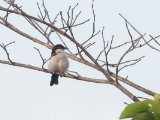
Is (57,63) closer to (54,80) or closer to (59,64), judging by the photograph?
(59,64)

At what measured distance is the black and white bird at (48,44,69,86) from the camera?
8.03 m

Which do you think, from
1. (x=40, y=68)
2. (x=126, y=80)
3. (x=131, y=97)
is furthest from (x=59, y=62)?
(x=131, y=97)

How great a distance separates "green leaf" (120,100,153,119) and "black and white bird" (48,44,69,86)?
680 centimetres

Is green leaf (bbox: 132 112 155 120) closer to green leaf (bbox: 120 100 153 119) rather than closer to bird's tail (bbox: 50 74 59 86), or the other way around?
green leaf (bbox: 120 100 153 119)

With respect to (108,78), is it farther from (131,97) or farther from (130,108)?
(130,108)

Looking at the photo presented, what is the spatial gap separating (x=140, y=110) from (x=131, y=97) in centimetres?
155

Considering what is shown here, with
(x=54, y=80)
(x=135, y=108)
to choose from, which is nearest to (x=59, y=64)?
(x=54, y=80)

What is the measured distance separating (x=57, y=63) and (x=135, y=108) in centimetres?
696

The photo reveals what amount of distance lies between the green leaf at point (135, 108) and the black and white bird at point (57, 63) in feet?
22.3

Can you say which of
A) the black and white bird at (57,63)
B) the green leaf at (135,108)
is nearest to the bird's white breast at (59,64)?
the black and white bird at (57,63)

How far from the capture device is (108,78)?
10.4 feet

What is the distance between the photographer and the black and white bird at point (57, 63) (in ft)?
26.3

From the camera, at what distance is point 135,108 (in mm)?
1145

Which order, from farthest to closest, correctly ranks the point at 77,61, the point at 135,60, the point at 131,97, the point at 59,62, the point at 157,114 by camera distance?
the point at 59,62 < the point at 77,61 < the point at 135,60 < the point at 131,97 < the point at 157,114
